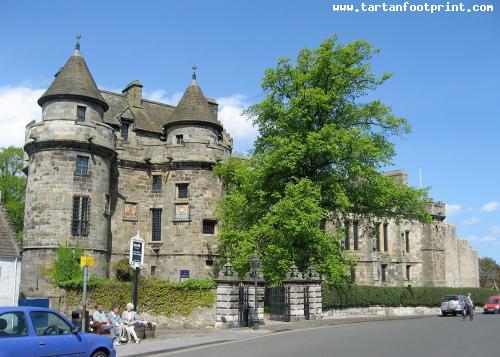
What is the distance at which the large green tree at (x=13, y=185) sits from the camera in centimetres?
5019

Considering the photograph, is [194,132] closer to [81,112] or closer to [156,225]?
[156,225]

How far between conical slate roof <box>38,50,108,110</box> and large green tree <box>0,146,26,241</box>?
18.6 metres

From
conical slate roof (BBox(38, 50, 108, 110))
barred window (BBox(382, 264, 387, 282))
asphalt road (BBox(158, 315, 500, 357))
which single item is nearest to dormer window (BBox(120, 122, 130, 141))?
conical slate roof (BBox(38, 50, 108, 110))

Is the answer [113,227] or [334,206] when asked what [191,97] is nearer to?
[113,227]

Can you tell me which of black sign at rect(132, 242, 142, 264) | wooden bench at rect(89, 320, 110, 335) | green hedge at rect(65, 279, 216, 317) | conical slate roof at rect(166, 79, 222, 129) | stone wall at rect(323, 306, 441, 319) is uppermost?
conical slate roof at rect(166, 79, 222, 129)

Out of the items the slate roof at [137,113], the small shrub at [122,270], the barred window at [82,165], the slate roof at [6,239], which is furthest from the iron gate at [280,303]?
the slate roof at [137,113]

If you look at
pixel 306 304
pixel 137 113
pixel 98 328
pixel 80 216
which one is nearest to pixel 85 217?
pixel 80 216

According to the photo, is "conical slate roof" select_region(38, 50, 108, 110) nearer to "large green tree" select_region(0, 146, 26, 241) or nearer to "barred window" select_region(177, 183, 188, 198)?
"barred window" select_region(177, 183, 188, 198)

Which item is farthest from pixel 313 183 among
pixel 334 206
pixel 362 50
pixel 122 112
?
pixel 122 112

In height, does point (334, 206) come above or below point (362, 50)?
below

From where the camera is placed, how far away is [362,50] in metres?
32.4

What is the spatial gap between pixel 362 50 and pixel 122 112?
1781cm

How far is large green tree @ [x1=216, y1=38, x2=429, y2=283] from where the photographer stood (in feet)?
98.2

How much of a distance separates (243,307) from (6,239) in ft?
42.8
